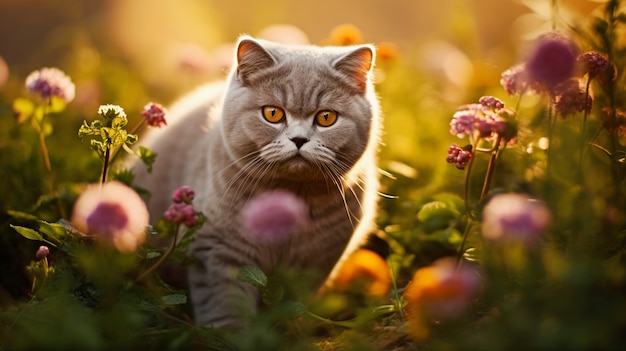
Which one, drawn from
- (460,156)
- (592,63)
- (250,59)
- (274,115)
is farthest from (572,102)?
(250,59)

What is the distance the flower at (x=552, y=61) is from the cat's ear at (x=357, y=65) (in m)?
0.72

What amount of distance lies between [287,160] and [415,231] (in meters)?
0.52

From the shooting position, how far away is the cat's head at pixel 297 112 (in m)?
1.67

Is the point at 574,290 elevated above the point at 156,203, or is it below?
above

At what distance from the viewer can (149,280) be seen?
57.1 inches

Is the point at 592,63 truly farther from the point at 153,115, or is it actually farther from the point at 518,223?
the point at 153,115

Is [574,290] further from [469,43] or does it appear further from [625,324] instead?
[469,43]

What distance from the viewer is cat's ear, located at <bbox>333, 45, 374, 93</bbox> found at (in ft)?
5.83

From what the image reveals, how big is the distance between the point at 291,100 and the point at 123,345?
0.93 m

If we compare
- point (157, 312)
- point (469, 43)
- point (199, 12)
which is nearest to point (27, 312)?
point (157, 312)

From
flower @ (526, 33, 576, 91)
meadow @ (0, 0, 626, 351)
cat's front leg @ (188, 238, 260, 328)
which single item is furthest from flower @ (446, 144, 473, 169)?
cat's front leg @ (188, 238, 260, 328)

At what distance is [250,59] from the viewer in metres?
1.77

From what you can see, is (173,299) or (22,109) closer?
(173,299)

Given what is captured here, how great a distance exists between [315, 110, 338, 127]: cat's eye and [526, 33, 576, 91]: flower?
70 cm
